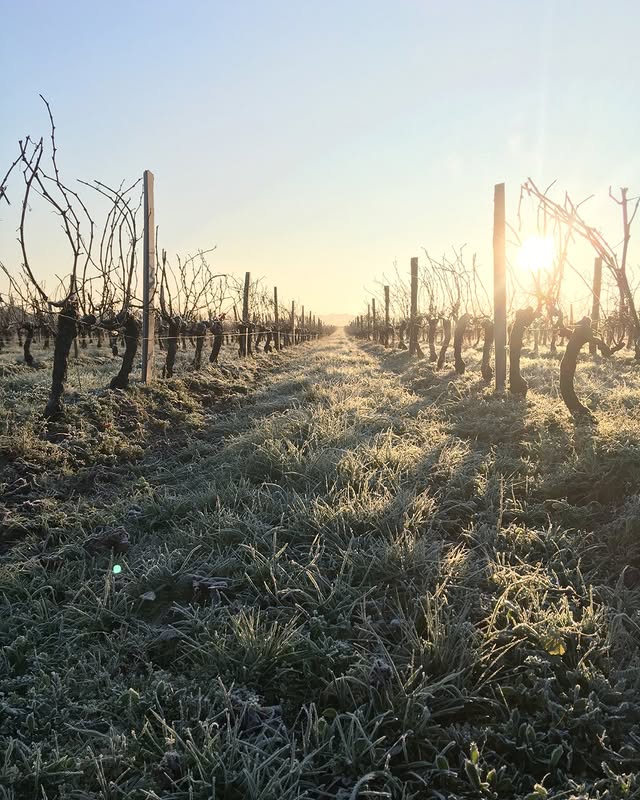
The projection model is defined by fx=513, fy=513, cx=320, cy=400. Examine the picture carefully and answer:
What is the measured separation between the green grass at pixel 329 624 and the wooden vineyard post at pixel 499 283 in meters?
3.94

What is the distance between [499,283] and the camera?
8.80 meters

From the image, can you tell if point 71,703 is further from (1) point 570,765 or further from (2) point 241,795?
(1) point 570,765

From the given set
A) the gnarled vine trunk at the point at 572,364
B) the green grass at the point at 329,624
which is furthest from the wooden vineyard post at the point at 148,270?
the gnarled vine trunk at the point at 572,364

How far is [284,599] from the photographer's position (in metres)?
2.53

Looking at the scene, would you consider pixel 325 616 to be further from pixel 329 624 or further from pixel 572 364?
pixel 572 364

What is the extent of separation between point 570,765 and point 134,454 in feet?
16.0

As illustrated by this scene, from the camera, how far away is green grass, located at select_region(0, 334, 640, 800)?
1.63m

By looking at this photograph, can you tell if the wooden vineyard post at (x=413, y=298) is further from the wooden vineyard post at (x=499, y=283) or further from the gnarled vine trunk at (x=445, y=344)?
the wooden vineyard post at (x=499, y=283)

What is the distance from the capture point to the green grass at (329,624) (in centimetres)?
163

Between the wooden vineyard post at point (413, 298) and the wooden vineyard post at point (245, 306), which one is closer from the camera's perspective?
the wooden vineyard post at point (413, 298)

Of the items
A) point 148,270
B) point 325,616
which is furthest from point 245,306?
point 325,616

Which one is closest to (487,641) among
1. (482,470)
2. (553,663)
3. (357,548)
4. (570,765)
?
(553,663)

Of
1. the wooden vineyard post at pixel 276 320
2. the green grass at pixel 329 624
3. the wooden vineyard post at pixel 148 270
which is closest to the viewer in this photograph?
the green grass at pixel 329 624

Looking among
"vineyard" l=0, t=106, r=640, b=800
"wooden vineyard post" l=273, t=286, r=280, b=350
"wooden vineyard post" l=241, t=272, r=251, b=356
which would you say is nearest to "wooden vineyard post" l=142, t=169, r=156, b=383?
"vineyard" l=0, t=106, r=640, b=800
